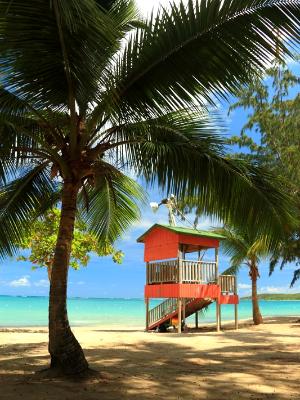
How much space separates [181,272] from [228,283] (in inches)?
167

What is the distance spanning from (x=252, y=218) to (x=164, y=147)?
1.77m

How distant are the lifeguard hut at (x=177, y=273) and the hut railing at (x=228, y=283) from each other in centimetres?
14

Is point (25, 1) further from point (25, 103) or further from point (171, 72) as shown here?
point (171, 72)

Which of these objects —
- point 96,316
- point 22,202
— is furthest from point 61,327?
point 96,316

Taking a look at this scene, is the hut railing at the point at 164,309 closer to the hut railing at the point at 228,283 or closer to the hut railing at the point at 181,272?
the hut railing at the point at 181,272

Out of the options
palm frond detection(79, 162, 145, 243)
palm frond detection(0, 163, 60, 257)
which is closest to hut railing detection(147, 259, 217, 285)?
palm frond detection(79, 162, 145, 243)

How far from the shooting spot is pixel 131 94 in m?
7.17

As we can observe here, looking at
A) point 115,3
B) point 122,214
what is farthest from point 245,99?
point 115,3

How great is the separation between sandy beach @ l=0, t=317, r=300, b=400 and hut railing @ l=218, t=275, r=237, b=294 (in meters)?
9.57

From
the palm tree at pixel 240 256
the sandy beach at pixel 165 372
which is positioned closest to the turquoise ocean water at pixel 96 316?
the palm tree at pixel 240 256

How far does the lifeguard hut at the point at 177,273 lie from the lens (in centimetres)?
1988

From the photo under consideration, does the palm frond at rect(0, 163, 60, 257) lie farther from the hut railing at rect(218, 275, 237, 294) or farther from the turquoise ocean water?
the turquoise ocean water

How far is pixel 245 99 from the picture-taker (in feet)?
72.8

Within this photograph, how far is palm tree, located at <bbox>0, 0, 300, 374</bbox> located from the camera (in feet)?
19.9
